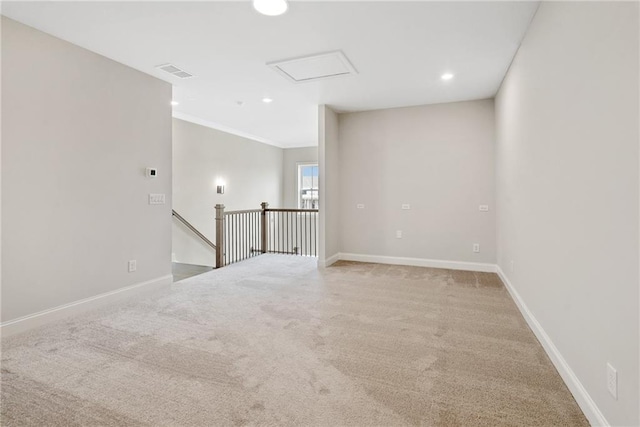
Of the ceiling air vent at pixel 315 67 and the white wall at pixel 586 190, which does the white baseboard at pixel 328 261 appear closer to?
the ceiling air vent at pixel 315 67

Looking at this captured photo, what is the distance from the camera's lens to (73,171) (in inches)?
120

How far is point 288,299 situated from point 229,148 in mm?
4707

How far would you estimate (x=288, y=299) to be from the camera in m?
3.55

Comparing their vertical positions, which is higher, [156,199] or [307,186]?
[307,186]

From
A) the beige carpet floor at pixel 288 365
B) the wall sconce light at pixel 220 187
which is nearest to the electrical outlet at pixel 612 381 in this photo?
the beige carpet floor at pixel 288 365

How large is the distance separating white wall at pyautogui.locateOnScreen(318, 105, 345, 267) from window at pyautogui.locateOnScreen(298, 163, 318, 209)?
3.74m

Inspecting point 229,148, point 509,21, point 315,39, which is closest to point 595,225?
point 509,21

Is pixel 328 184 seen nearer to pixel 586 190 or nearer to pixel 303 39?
pixel 303 39

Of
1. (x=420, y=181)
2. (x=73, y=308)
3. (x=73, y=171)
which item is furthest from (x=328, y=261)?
(x=73, y=171)

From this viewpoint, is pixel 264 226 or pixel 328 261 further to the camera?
pixel 264 226

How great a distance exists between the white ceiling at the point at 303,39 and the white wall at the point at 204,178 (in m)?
1.72

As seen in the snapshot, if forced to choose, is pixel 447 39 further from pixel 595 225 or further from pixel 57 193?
pixel 57 193

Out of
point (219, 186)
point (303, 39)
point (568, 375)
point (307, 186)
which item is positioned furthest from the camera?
point (307, 186)

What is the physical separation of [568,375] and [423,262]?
3.32 meters
